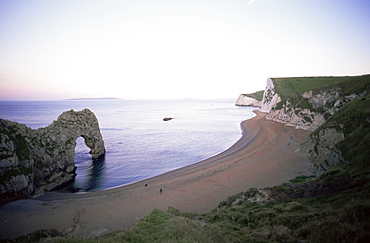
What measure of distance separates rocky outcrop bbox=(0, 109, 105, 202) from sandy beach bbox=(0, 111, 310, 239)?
63.7 inches

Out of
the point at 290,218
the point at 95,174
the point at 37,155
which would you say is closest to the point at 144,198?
the point at 95,174

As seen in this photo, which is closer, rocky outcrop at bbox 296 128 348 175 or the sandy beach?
the sandy beach

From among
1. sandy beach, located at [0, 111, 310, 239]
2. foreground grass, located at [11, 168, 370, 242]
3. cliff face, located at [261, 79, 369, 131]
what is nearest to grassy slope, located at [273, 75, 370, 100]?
cliff face, located at [261, 79, 369, 131]

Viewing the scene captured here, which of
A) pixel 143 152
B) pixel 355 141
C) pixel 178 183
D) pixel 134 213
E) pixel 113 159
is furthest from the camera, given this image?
pixel 143 152

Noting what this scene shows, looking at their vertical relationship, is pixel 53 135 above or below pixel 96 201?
above

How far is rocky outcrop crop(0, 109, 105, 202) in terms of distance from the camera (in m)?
17.2

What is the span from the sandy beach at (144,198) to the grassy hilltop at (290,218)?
11.1 feet

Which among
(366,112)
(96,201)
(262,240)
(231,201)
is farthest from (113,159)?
(366,112)

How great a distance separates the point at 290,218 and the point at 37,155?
25.1m

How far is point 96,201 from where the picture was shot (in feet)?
59.4

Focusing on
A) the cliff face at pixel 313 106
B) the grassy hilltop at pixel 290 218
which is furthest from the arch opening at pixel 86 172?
the cliff face at pixel 313 106

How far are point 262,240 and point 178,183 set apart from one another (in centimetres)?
1569

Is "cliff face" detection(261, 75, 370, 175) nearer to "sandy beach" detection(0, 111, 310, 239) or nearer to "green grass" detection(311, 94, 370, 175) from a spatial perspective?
"green grass" detection(311, 94, 370, 175)

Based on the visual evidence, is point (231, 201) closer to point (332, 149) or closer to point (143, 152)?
point (332, 149)
